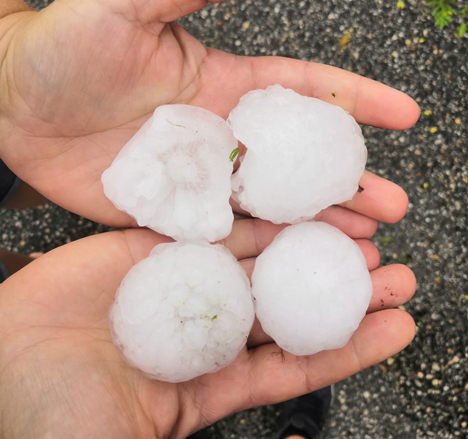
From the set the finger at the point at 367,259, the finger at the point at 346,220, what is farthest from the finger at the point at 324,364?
the finger at the point at 346,220

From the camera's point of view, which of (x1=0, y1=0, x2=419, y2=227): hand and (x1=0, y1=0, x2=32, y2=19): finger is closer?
(x1=0, y1=0, x2=419, y2=227): hand

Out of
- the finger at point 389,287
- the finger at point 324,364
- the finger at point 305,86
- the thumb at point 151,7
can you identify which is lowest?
the finger at point 324,364

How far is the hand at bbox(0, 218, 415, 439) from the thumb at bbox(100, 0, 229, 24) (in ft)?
2.27

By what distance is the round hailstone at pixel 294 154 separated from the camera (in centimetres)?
147

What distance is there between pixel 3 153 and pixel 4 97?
0.20m

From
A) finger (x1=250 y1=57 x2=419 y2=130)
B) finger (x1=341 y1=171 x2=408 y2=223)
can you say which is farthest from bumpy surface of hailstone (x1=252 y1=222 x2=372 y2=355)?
finger (x1=250 y1=57 x2=419 y2=130)

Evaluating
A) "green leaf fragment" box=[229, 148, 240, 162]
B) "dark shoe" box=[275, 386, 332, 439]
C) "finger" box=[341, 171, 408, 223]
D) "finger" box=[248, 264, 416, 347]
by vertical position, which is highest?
"green leaf fragment" box=[229, 148, 240, 162]

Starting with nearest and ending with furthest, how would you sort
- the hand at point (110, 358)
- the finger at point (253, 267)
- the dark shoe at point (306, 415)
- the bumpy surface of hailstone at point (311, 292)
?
the hand at point (110, 358), the bumpy surface of hailstone at point (311, 292), the finger at point (253, 267), the dark shoe at point (306, 415)

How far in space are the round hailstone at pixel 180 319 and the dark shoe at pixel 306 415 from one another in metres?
0.84

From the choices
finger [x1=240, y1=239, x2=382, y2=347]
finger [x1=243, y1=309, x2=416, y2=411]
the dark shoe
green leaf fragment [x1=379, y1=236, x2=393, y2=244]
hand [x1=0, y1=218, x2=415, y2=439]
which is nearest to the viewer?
hand [x1=0, y1=218, x2=415, y2=439]

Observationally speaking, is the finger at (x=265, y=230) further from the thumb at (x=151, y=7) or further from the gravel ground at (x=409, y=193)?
the thumb at (x=151, y=7)

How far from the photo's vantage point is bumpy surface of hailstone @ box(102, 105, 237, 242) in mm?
1536

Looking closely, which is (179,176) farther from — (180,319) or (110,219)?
(180,319)

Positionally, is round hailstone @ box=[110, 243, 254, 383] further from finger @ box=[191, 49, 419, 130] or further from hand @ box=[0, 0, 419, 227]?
finger @ box=[191, 49, 419, 130]
